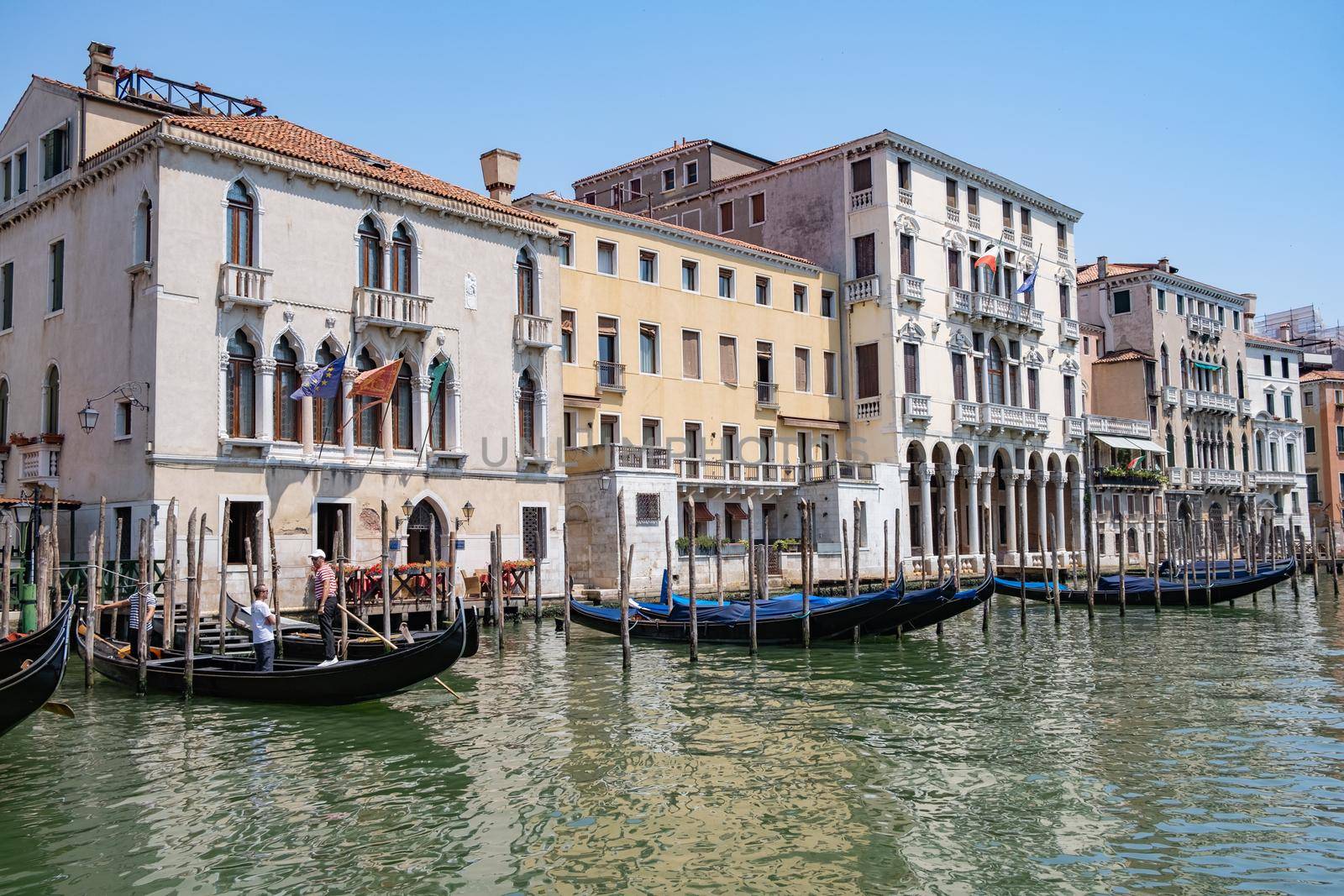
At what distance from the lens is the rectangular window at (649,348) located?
28.1 meters

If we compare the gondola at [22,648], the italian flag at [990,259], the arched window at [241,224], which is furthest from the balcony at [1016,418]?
the gondola at [22,648]

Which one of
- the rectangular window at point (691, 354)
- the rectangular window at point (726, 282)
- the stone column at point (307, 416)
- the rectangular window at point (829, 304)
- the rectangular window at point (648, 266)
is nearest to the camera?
the stone column at point (307, 416)

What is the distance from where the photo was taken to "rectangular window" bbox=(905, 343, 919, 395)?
32.5m

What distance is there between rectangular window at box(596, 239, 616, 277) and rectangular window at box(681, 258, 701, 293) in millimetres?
2234

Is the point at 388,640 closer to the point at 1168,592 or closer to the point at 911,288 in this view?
the point at 1168,592

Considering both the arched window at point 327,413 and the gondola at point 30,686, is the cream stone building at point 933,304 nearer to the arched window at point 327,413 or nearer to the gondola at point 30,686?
the arched window at point 327,413

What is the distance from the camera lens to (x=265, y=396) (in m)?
19.7

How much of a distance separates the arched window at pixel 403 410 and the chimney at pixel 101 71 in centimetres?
661

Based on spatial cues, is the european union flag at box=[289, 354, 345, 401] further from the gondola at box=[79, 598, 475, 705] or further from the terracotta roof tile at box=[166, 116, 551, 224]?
the gondola at box=[79, 598, 475, 705]

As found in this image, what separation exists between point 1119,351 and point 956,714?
34.6 m

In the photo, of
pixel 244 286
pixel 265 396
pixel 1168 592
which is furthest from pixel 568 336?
pixel 1168 592

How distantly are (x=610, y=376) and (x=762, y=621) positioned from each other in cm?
1024

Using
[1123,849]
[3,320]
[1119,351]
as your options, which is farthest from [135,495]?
[1119,351]

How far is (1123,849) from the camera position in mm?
7281
